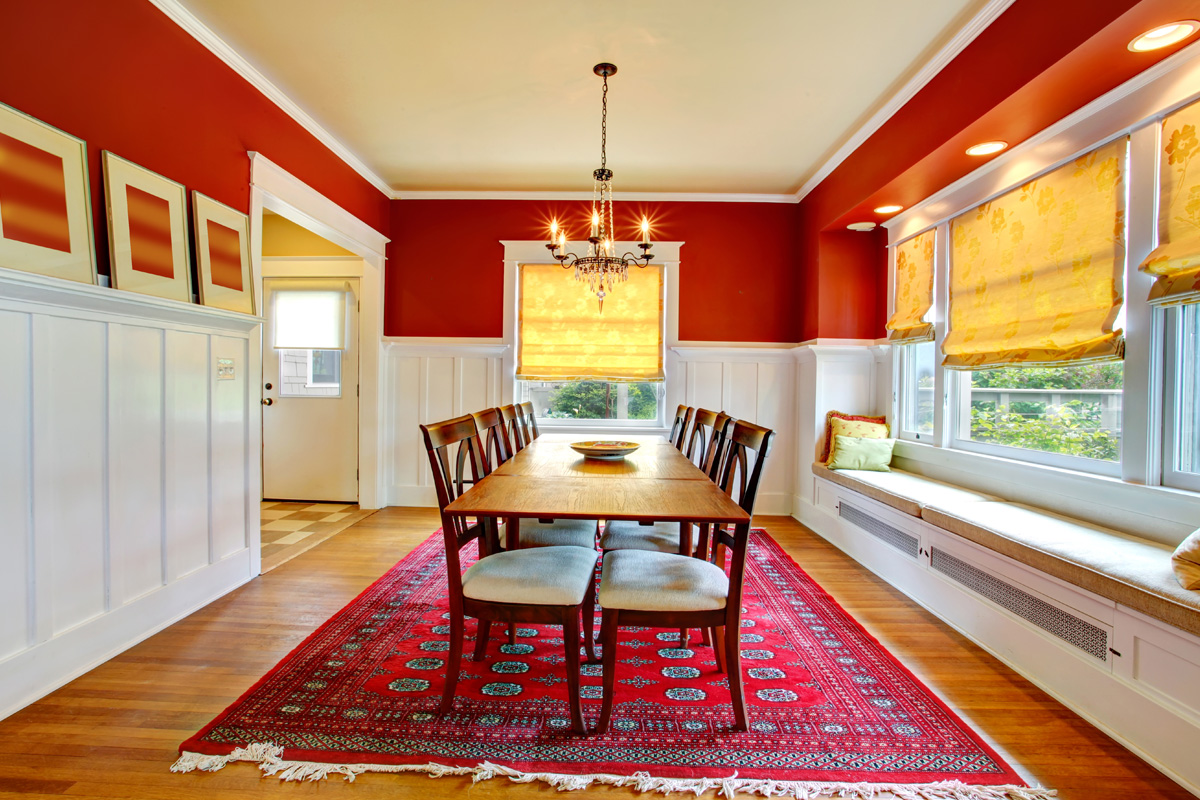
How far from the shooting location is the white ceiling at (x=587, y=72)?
239 cm

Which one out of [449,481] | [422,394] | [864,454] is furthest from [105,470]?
[864,454]

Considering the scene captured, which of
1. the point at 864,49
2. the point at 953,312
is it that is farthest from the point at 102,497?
the point at 953,312

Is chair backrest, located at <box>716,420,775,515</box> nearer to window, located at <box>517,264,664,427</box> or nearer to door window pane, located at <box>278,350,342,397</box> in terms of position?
window, located at <box>517,264,664,427</box>

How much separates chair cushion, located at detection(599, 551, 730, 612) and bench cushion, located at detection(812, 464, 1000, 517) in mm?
1587

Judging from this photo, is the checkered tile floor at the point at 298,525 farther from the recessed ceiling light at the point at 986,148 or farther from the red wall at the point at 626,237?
the recessed ceiling light at the point at 986,148

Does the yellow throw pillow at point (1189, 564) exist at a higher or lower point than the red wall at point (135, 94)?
lower

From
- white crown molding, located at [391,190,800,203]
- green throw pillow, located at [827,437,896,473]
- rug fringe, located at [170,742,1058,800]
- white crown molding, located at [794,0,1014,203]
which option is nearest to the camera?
rug fringe, located at [170,742,1058,800]

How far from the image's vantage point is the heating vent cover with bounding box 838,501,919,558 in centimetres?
291

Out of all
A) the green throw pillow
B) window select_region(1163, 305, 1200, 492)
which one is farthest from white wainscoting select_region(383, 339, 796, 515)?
window select_region(1163, 305, 1200, 492)

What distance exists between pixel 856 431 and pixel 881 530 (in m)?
0.96

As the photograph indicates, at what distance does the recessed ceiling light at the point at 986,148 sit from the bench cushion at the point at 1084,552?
1.78 m

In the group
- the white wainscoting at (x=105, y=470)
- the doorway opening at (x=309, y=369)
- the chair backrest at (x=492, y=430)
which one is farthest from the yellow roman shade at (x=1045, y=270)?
the doorway opening at (x=309, y=369)

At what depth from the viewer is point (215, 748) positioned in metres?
1.62

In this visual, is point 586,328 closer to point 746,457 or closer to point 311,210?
point 311,210
